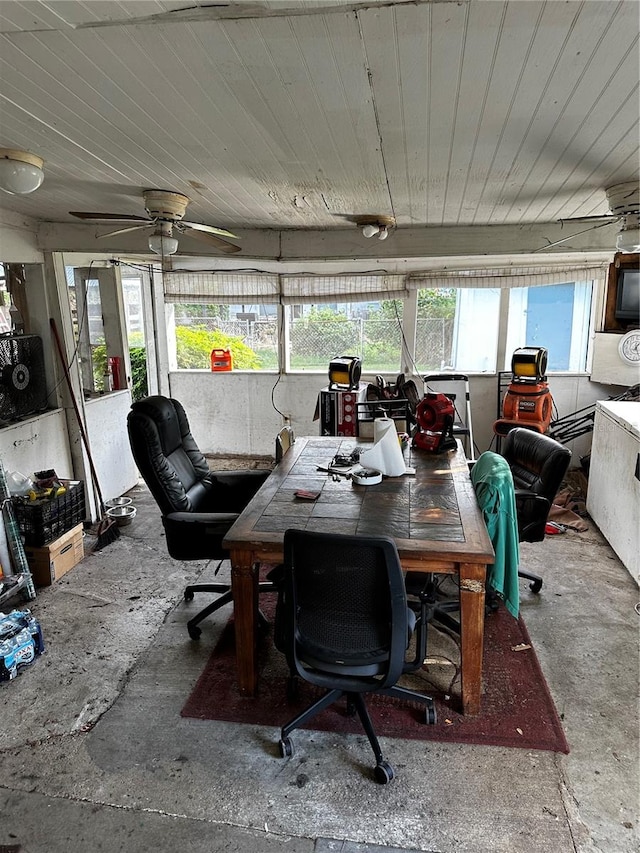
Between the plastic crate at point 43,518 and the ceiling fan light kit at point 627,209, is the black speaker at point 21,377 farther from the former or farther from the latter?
the ceiling fan light kit at point 627,209

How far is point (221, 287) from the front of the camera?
600 cm

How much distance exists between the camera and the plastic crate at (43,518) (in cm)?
336

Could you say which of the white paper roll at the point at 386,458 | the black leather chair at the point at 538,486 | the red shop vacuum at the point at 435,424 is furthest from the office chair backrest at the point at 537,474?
the white paper roll at the point at 386,458

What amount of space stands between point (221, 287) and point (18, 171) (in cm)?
385

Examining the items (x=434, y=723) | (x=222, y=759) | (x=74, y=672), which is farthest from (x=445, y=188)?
(x=74, y=672)

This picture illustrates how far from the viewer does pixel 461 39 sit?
1.31m

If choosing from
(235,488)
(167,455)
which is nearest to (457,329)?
(235,488)

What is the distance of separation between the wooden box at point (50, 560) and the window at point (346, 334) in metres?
3.37

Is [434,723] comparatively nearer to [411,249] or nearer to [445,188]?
[445,188]

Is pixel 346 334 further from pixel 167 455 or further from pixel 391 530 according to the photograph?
pixel 391 530

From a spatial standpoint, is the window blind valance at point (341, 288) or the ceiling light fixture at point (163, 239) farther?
the window blind valance at point (341, 288)

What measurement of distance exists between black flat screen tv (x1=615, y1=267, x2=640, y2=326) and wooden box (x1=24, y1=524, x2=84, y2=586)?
5.27m

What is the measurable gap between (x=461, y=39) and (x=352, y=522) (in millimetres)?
1761

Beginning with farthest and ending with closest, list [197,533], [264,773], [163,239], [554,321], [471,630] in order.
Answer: [554,321] < [163,239] < [197,533] < [471,630] < [264,773]
